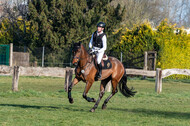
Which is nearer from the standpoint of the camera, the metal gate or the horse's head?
the horse's head

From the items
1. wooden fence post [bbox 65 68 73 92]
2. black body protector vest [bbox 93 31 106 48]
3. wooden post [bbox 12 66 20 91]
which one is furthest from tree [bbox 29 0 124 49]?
black body protector vest [bbox 93 31 106 48]

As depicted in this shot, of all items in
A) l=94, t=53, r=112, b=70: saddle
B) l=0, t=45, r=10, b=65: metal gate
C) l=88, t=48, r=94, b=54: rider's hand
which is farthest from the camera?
l=0, t=45, r=10, b=65: metal gate

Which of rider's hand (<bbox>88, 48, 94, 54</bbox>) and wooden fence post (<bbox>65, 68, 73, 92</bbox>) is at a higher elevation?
rider's hand (<bbox>88, 48, 94, 54</bbox>)

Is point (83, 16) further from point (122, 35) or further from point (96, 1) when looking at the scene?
point (122, 35)

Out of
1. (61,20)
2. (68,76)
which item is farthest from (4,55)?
(68,76)

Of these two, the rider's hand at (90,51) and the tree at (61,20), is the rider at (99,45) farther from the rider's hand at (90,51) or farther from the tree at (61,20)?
the tree at (61,20)

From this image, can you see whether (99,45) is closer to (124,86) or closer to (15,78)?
(124,86)

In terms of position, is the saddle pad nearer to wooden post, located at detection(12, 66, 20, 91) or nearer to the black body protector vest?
the black body protector vest

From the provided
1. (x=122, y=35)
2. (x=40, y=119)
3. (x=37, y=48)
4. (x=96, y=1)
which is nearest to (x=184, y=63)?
(x=122, y=35)

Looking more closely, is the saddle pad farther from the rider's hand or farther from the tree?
the tree

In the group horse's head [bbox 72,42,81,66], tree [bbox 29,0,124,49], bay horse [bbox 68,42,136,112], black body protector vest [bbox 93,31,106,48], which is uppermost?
tree [bbox 29,0,124,49]

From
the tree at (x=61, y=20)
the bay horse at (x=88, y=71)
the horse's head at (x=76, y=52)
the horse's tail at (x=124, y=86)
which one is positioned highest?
the tree at (x=61, y=20)

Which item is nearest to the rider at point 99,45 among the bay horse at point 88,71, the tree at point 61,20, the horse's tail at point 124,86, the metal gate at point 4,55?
the bay horse at point 88,71

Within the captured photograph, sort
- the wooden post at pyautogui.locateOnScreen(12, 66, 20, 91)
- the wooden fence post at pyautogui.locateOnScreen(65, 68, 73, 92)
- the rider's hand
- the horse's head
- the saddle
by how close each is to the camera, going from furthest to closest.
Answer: the wooden fence post at pyautogui.locateOnScreen(65, 68, 73, 92), the wooden post at pyautogui.locateOnScreen(12, 66, 20, 91), the saddle, the rider's hand, the horse's head
